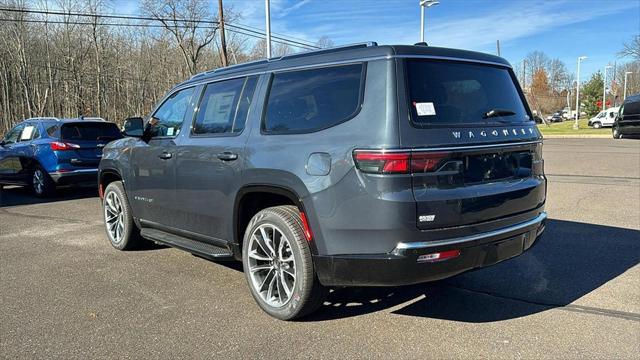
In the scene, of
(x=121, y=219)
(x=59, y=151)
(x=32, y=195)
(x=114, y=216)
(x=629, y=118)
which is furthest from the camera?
(x=629, y=118)

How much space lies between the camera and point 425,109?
3242 millimetres

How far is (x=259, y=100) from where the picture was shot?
13.3 feet

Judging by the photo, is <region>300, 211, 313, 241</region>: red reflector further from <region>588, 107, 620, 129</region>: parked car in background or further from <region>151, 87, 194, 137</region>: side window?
<region>588, 107, 620, 129</region>: parked car in background

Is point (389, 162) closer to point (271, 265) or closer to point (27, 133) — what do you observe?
point (271, 265)

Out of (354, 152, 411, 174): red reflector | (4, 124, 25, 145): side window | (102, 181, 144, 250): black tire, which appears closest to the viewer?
(354, 152, 411, 174): red reflector

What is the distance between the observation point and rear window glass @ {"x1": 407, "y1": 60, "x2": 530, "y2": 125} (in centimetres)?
327

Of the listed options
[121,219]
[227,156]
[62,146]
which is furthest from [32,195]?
[227,156]

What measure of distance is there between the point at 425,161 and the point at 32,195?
10906 mm

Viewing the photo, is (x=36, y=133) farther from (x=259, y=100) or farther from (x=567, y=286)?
(x=567, y=286)

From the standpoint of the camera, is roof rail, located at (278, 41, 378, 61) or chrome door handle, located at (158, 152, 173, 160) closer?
roof rail, located at (278, 41, 378, 61)

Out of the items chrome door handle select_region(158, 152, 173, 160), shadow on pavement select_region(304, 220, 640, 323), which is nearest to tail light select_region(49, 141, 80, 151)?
chrome door handle select_region(158, 152, 173, 160)

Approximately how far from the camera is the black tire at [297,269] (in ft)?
11.5

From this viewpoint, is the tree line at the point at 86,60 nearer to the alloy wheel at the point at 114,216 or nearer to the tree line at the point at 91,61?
the tree line at the point at 91,61

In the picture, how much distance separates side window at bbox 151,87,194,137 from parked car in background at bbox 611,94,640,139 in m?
25.1
